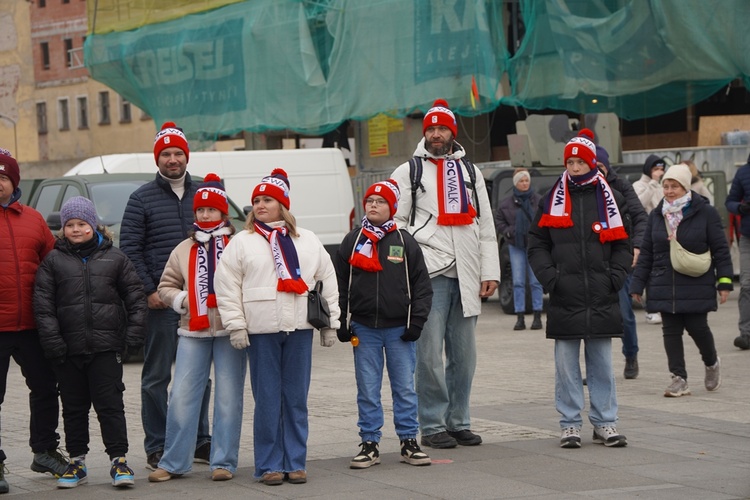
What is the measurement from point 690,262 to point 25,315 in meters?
5.40

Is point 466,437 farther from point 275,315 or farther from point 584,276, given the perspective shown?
point 275,315

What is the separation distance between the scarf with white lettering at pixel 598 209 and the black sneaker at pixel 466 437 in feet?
4.48

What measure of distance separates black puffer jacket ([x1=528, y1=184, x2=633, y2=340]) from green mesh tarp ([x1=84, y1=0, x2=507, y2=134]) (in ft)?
47.5

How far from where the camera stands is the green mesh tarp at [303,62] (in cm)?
2408

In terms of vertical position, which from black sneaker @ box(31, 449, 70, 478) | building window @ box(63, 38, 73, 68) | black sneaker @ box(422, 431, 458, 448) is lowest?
black sneaker @ box(422, 431, 458, 448)

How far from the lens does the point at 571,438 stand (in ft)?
28.8

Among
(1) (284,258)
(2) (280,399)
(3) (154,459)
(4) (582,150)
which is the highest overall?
(4) (582,150)

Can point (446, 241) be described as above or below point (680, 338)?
above

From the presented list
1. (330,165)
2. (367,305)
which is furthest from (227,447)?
(330,165)

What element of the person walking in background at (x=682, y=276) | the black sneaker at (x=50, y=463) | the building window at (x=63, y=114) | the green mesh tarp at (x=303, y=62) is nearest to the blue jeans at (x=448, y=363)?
the black sneaker at (x=50, y=463)

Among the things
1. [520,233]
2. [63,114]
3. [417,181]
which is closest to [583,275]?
[417,181]

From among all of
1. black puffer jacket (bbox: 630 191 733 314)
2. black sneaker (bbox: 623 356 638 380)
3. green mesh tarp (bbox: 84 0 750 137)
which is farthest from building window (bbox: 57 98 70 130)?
black puffer jacket (bbox: 630 191 733 314)

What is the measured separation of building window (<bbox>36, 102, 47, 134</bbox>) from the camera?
243 ft

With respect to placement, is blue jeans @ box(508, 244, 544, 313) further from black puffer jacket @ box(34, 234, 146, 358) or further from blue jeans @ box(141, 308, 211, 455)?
black puffer jacket @ box(34, 234, 146, 358)
